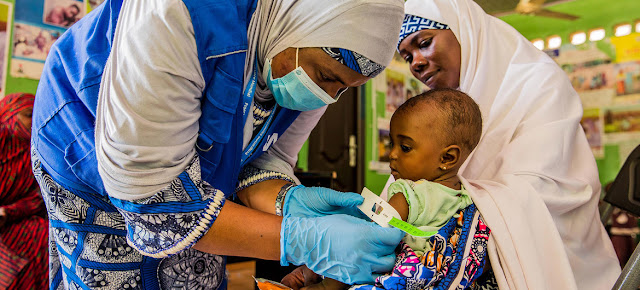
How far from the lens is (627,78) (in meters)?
5.95

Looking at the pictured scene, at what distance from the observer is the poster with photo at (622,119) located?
19.3 feet

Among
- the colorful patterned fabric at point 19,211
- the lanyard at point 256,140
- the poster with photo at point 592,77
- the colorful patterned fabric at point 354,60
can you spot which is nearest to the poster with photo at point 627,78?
the poster with photo at point 592,77

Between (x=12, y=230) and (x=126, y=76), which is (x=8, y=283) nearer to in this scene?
(x=12, y=230)

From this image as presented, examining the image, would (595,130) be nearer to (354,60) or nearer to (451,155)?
(451,155)

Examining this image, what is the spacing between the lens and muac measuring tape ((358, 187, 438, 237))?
957 mm

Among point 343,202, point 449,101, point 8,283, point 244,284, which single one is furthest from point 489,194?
point 244,284

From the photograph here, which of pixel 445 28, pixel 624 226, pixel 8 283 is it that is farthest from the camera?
pixel 624 226

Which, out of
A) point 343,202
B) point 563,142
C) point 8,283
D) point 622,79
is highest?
point 563,142

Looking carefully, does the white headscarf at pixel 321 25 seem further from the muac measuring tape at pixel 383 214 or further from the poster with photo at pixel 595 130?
the poster with photo at pixel 595 130

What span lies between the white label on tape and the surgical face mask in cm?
28

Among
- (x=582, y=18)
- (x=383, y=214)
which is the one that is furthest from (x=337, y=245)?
(x=582, y=18)

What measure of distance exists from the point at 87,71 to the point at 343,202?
2.21 feet

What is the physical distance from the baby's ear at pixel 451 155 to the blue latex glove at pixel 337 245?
34cm

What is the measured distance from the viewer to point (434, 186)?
1.17 metres
